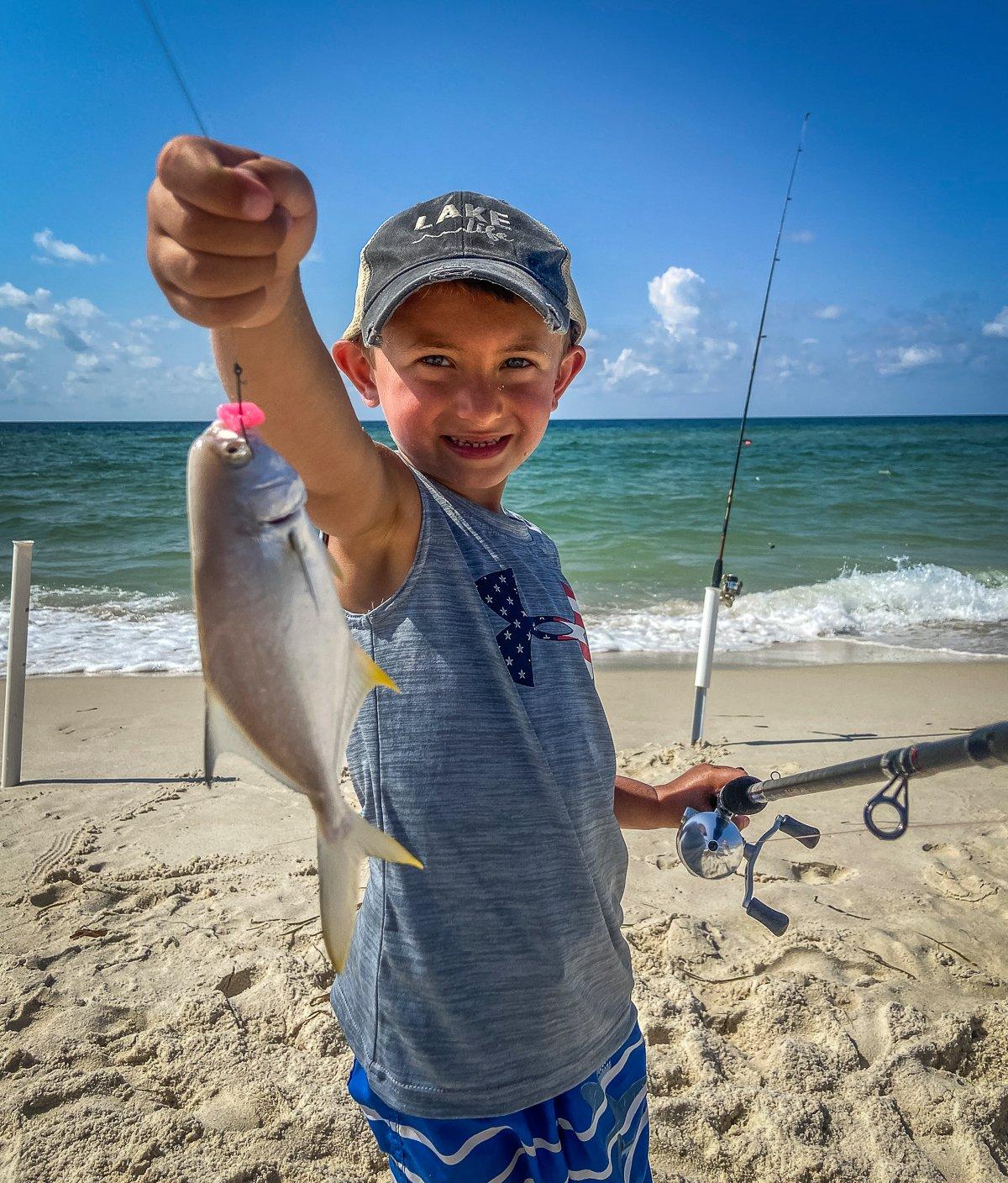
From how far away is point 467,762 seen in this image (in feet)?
4.89

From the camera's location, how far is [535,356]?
1.65 m

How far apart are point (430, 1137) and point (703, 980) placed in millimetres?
2013

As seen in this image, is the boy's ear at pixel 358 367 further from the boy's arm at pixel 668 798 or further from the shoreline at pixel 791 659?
the shoreline at pixel 791 659

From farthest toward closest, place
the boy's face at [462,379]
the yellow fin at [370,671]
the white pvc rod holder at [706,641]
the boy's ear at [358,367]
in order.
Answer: the white pvc rod holder at [706,641]
the boy's ear at [358,367]
the boy's face at [462,379]
the yellow fin at [370,671]

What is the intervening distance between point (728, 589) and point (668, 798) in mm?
3440

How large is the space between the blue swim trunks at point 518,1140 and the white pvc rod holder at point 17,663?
3684 millimetres

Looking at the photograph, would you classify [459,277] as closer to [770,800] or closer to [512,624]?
[512,624]

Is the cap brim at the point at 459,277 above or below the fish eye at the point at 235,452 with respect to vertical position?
above

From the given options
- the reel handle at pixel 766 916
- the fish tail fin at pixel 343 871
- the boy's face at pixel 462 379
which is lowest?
the reel handle at pixel 766 916

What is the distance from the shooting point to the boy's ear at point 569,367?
2000 millimetres

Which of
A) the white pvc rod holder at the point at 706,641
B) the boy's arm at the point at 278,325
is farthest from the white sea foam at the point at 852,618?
the boy's arm at the point at 278,325

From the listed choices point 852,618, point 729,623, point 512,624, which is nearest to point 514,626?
point 512,624

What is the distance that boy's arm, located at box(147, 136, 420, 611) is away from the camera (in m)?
0.86

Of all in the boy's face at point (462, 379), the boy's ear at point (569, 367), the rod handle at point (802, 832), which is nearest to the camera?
the boy's face at point (462, 379)
